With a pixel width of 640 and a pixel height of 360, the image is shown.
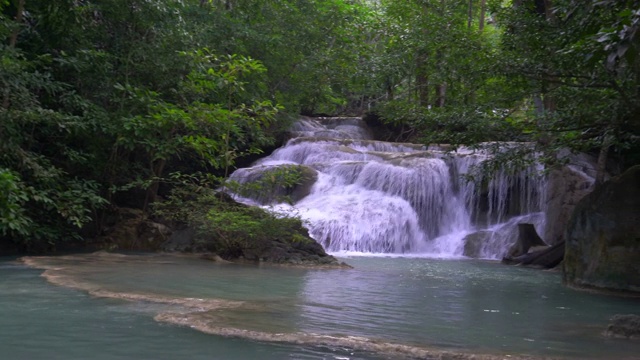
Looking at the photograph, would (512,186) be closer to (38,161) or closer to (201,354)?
(38,161)

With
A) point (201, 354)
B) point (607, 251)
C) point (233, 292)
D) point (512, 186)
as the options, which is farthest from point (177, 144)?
point (512, 186)

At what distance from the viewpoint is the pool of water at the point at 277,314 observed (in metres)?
4.53

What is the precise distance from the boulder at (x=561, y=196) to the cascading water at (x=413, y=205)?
0.59m

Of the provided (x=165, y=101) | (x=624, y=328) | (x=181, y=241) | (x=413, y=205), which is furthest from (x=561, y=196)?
(x=624, y=328)

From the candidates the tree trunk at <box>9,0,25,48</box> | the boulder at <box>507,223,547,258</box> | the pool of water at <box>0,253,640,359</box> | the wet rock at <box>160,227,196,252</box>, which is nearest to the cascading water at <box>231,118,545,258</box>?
the boulder at <box>507,223,547,258</box>

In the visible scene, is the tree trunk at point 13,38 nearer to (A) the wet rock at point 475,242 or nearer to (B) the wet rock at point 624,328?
(B) the wet rock at point 624,328

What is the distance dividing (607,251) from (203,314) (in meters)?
6.04

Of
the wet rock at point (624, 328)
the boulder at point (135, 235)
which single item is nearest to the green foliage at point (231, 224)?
the boulder at point (135, 235)

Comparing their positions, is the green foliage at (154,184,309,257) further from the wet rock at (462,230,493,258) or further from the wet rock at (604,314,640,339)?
the wet rock at (604,314,640,339)

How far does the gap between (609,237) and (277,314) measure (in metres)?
5.41

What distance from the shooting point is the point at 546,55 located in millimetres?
9188

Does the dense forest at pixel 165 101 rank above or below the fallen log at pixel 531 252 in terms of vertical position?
above

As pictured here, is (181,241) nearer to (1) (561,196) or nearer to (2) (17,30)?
(2) (17,30)

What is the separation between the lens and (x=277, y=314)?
230 inches
